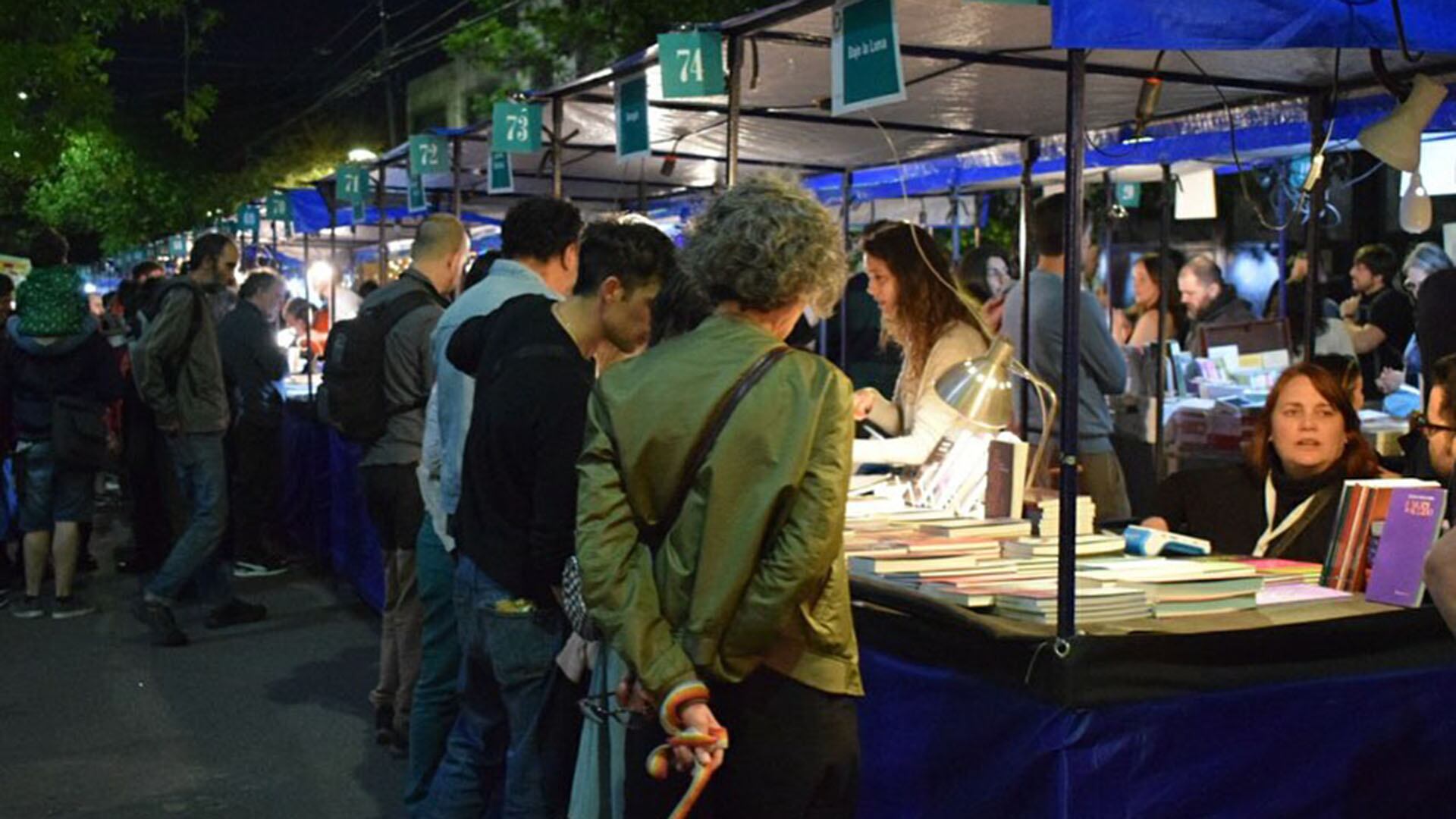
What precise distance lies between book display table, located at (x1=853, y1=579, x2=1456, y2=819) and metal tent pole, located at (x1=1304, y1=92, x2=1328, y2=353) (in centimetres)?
298

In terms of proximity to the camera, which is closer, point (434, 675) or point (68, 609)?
point (434, 675)

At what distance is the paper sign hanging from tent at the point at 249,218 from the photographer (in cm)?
1706

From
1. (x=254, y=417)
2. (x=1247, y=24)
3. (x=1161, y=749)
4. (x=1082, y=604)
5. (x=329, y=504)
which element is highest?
(x=1247, y=24)

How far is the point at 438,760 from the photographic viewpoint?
4859 millimetres

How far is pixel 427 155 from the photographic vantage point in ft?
29.4

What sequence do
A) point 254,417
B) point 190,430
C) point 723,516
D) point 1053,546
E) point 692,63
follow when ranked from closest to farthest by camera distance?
point 723,516
point 1053,546
point 692,63
point 190,430
point 254,417

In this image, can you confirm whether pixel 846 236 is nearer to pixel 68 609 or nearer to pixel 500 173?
pixel 500 173

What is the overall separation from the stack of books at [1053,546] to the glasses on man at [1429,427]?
1056mm

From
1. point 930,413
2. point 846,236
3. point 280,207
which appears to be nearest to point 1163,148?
point 846,236

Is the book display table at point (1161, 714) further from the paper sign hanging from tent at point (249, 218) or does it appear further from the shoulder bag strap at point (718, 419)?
the paper sign hanging from tent at point (249, 218)

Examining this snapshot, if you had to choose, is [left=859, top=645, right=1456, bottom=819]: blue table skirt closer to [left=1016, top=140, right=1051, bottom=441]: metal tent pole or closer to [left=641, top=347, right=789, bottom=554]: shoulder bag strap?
[left=641, top=347, right=789, bottom=554]: shoulder bag strap

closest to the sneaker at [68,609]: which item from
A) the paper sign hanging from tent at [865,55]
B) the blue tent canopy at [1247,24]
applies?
the paper sign hanging from tent at [865,55]

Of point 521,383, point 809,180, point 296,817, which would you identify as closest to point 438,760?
point 296,817

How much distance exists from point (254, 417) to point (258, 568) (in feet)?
3.54
